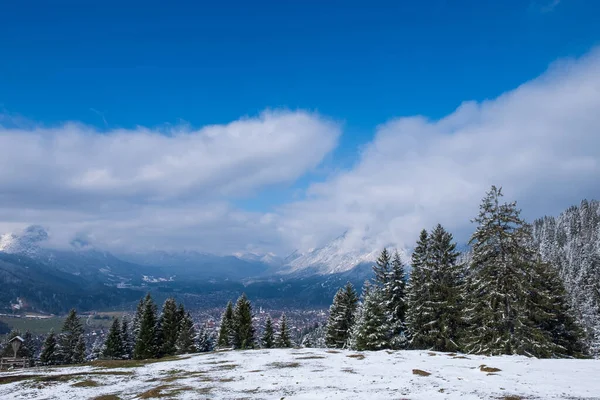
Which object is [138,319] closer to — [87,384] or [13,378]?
[13,378]

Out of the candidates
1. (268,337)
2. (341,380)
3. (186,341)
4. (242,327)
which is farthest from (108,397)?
(268,337)

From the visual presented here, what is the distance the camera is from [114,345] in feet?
257

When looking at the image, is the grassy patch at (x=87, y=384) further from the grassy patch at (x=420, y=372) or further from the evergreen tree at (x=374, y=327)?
the evergreen tree at (x=374, y=327)

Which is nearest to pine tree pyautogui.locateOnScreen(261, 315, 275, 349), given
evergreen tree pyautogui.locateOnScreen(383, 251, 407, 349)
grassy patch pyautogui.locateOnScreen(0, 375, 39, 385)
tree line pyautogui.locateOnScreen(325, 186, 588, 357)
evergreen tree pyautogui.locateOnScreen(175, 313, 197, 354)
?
evergreen tree pyautogui.locateOnScreen(175, 313, 197, 354)

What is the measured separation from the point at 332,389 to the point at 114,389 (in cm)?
1608

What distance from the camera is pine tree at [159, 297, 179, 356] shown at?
7556 centimetres

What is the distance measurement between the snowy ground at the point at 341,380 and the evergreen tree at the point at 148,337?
41.6 meters

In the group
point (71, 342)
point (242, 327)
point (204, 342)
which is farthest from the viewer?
point (204, 342)

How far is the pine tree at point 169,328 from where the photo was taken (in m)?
75.6

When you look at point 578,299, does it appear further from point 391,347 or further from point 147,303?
point 147,303

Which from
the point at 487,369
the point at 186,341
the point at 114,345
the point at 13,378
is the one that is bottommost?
the point at 114,345

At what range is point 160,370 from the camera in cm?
3459

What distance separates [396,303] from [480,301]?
49.8 feet

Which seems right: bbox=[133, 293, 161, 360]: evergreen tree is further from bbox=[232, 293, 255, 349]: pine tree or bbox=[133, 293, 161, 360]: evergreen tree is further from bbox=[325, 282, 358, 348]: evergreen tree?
bbox=[325, 282, 358, 348]: evergreen tree
